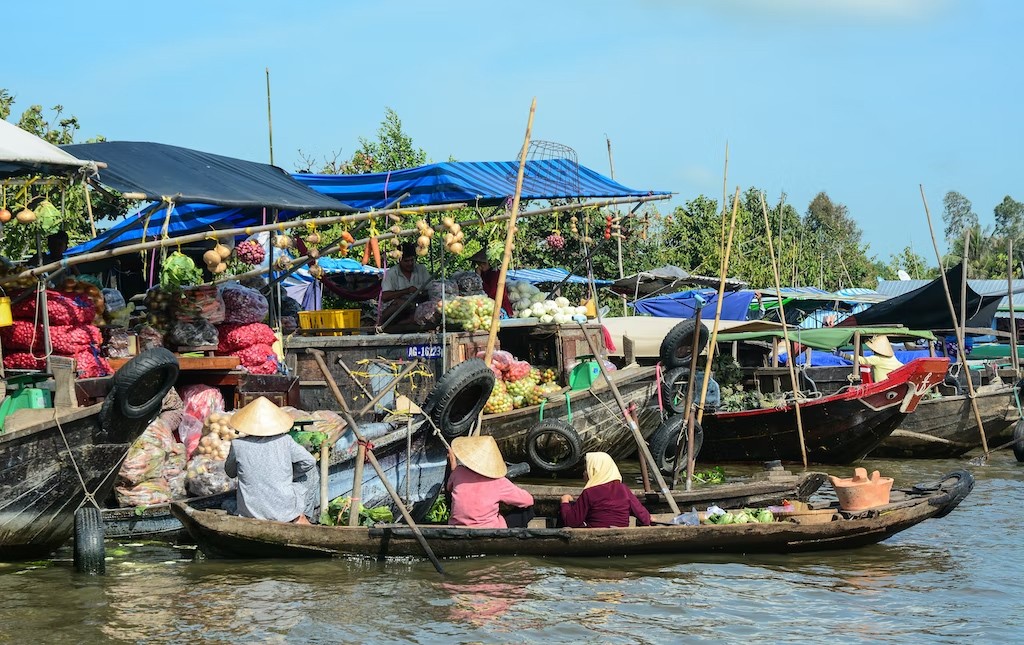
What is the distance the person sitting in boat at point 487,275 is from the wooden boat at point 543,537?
5.24 metres

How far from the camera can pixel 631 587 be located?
7.56 m

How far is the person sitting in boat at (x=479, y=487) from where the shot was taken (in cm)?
812

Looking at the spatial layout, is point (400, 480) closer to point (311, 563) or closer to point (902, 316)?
point (311, 563)

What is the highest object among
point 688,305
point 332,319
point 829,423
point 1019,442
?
point 688,305

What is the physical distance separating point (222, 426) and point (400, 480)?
1573mm

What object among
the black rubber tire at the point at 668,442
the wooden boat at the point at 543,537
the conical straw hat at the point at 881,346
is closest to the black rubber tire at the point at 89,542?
the wooden boat at the point at 543,537

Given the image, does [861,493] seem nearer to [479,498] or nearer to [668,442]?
[479,498]

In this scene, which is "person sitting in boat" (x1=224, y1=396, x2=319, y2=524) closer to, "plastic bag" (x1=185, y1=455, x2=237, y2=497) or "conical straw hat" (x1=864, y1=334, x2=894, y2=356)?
"plastic bag" (x1=185, y1=455, x2=237, y2=497)

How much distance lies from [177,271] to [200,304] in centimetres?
41

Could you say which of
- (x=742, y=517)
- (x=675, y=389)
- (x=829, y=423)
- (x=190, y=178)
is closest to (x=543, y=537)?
(x=742, y=517)

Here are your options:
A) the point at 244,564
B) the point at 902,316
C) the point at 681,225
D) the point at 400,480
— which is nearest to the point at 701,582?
the point at 400,480

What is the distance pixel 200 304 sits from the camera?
9.96 meters

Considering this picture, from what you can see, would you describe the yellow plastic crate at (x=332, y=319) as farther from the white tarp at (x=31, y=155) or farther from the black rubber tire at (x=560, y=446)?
the white tarp at (x=31, y=155)

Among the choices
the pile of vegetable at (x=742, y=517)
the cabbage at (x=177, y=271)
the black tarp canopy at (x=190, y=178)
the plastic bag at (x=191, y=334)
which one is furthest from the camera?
the plastic bag at (x=191, y=334)
